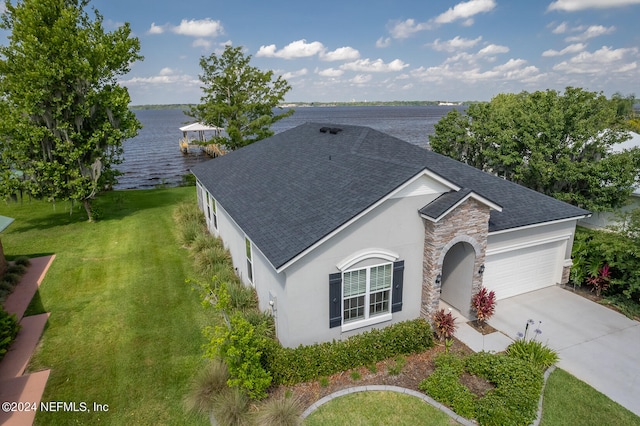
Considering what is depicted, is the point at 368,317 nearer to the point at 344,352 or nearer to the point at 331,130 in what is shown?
the point at 344,352

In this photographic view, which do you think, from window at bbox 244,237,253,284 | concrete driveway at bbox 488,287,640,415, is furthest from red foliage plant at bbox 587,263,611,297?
window at bbox 244,237,253,284

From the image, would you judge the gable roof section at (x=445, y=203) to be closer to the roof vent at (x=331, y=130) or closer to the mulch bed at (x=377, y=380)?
the mulch bed at (x=377, y=380)

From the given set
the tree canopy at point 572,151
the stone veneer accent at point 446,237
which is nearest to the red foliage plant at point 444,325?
the stone veneer accent at point 446,237

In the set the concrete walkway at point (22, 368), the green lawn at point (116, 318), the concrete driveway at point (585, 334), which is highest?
the concrete walkway at point (22, 368)

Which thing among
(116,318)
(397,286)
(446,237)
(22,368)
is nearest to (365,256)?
(397,286)

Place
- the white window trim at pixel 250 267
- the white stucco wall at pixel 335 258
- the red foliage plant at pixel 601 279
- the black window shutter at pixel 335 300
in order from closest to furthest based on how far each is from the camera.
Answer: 1. the white stucco wall at pixel 335 258
2. the black window shutter at pixel 335 300
3. the white window trim at pixel 250 267
4. the red foliage plant at pixel 601 279

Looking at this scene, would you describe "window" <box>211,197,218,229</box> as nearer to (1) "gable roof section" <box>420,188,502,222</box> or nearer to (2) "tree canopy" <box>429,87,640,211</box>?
(1) "gable roof section" <box>420,188,502,222</box>
